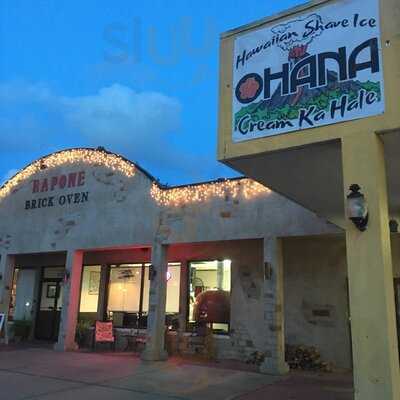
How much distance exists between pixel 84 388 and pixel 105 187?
22.0 ft

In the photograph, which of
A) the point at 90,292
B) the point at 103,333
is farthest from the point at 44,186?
the point at 103,333

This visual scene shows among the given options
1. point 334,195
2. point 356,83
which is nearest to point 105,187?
point 334,195

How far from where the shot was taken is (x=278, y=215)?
35.7 feet

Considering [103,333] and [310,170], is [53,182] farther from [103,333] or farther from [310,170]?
[310,170]

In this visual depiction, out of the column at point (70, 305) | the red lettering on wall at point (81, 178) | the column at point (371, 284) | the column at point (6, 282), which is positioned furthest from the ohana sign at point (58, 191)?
the column at point (371, 284)

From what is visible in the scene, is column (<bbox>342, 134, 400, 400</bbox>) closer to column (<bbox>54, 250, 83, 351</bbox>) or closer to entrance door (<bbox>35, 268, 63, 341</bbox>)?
column (<bbox>54, 250, 83, 351</bbox>)

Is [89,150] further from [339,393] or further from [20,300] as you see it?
[339,393]

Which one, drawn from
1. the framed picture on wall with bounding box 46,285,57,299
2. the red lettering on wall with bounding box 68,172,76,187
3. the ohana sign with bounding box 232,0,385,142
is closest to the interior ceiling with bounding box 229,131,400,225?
the ohana sign with bounding box 232,0,385,142

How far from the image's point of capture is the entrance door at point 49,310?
16766mm

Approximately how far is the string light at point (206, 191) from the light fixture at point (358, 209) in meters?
5.99

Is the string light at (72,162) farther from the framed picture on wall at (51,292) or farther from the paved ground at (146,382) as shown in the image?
the paved ground at (146,382)

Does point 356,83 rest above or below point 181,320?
above

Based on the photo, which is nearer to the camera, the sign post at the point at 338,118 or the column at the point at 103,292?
the sign post at the point at 338,118

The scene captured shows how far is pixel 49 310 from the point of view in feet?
55.9
